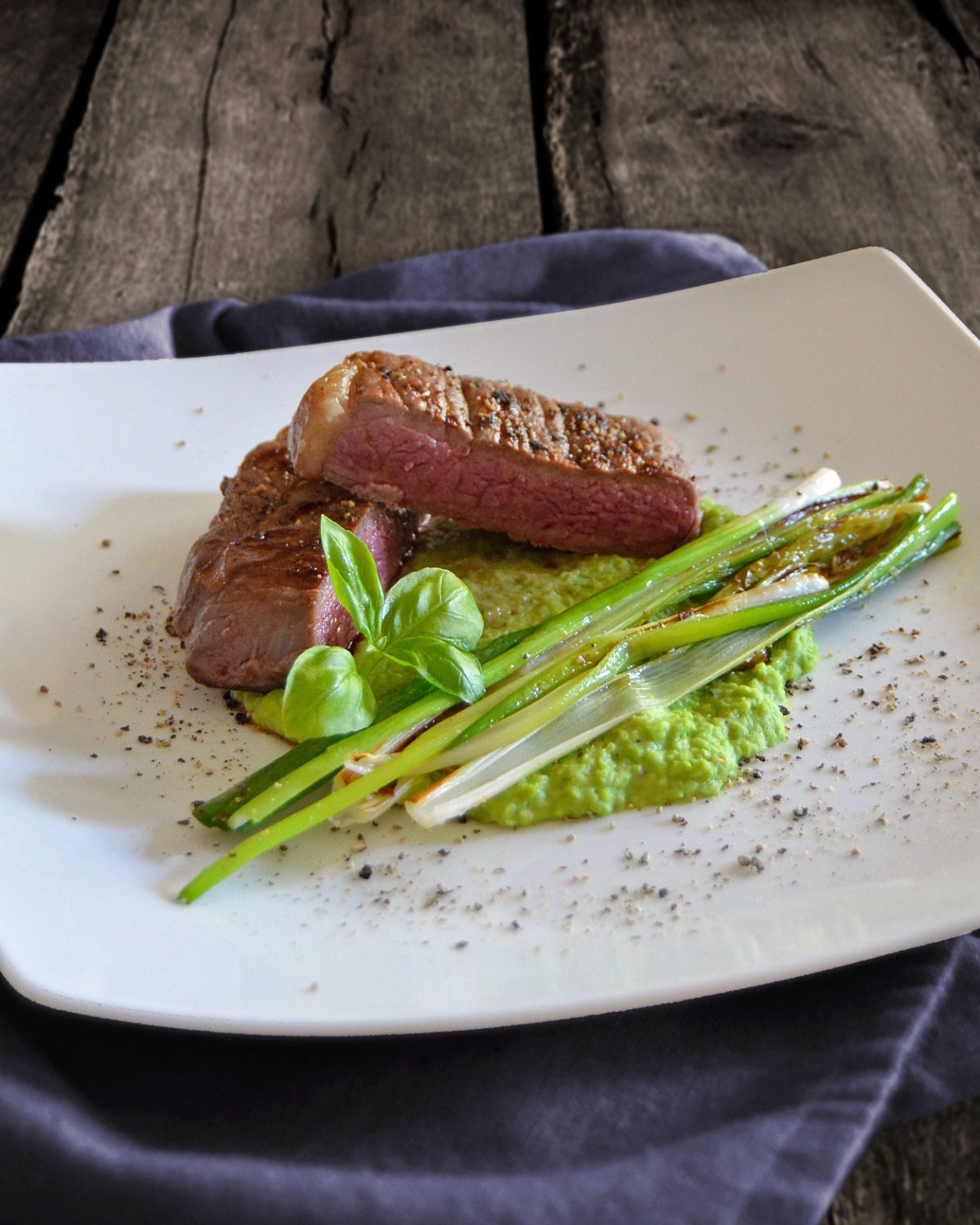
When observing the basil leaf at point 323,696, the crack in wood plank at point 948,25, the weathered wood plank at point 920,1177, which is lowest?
the weathered wood plank at point 920,1177

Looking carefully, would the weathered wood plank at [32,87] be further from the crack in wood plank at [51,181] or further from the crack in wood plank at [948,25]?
the crack in wood plank at [948,25]

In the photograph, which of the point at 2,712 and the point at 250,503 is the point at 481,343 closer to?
the point at 250,503

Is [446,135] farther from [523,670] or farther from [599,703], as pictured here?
[599,703]

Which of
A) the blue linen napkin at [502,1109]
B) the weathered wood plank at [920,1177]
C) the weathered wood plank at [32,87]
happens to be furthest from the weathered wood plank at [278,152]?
the weathered wood plank at [920,1177]

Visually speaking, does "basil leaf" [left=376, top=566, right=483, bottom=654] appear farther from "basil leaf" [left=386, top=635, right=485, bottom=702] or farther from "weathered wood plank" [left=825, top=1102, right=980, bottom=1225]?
"weathered wood plank" [left=825, top=1102, right=980, bottom=1225]

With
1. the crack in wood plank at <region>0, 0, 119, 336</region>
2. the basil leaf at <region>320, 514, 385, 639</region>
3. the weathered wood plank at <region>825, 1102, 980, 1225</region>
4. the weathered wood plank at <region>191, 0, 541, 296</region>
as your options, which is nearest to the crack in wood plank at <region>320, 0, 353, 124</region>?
the weathered wood plank at <region>191, 0, 541, 296</region>

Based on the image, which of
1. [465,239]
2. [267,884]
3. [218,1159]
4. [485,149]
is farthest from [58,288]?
[218,1159]
